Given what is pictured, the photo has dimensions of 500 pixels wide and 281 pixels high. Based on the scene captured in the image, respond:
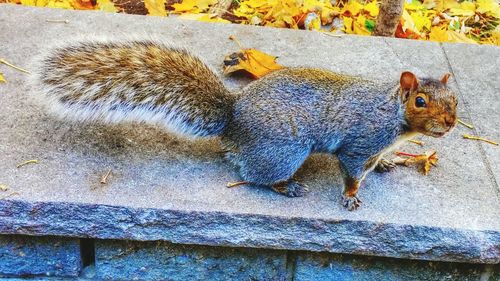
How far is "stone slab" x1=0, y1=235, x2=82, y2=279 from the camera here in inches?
90.1

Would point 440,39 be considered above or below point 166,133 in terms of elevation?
below

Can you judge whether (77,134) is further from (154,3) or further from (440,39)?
(440,39)

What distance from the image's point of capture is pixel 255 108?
2283mm

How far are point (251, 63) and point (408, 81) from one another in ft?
3.01

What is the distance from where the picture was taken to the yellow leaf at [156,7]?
12.2ft

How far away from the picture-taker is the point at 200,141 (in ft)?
8.28

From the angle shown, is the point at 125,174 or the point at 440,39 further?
the point at 440,39

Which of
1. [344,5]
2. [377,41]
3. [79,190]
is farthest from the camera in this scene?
[344,5]

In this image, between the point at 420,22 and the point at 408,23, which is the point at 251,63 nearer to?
the point at 408,23

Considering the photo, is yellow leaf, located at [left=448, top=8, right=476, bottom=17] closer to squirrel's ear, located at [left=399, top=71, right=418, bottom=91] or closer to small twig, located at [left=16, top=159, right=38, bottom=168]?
squirrel's ear, located at [left=399, top=71, right=418, bottom=91]

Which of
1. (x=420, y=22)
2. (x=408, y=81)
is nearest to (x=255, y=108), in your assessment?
(x=408, y=81)

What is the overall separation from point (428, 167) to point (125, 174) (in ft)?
3.54

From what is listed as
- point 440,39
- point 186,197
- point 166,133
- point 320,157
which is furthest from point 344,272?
point 440,39

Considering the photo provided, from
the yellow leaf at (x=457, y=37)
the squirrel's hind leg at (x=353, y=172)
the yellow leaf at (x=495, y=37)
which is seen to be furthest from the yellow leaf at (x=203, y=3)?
the squirrel's hind leg at (x=353, y=172)
